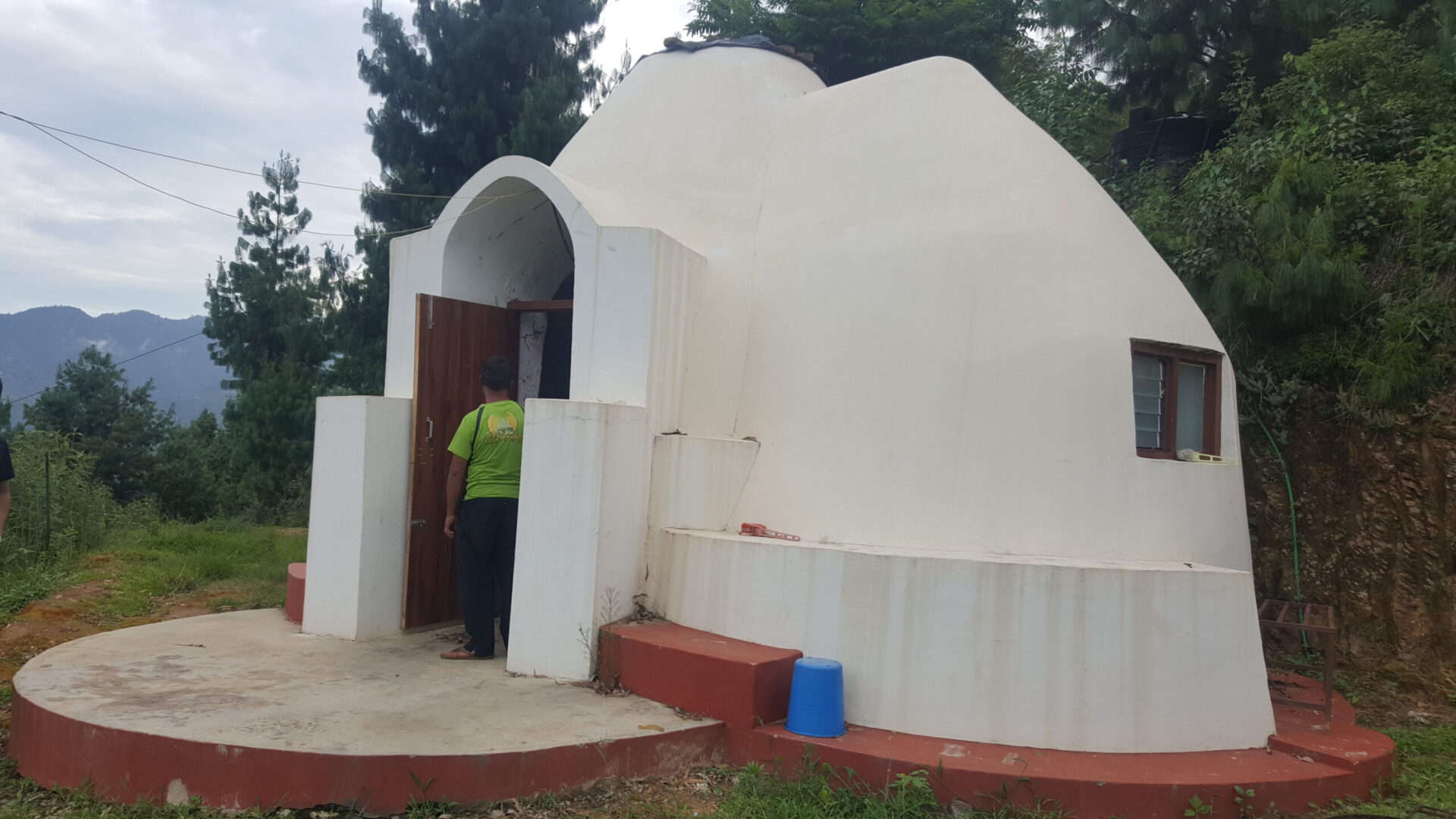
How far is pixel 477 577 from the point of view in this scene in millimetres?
5531

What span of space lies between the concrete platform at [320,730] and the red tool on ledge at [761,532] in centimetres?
112

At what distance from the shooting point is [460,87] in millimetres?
13789

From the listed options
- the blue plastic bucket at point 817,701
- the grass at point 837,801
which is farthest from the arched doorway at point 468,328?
the grass at point 837,801

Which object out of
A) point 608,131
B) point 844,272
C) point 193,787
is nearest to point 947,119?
point 844,272

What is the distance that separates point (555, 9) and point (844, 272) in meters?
10.4

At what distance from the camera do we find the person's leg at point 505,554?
552cm

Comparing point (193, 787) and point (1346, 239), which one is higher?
point (1346, 239)

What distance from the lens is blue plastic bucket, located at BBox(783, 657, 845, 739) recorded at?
438cm

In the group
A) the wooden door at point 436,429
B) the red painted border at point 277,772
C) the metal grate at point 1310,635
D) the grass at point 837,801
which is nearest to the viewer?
the red painted border at point 277,772

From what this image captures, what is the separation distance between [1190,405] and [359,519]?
5.09m

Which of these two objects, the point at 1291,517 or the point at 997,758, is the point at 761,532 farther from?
the point at 1291,517

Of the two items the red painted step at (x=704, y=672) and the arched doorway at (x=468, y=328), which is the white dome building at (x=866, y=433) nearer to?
the arched doorway at (x=468, y=328)

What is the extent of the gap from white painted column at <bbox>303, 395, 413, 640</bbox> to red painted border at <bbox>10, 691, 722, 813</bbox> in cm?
184

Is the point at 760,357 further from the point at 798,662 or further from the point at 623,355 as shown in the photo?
the point at 798,662
